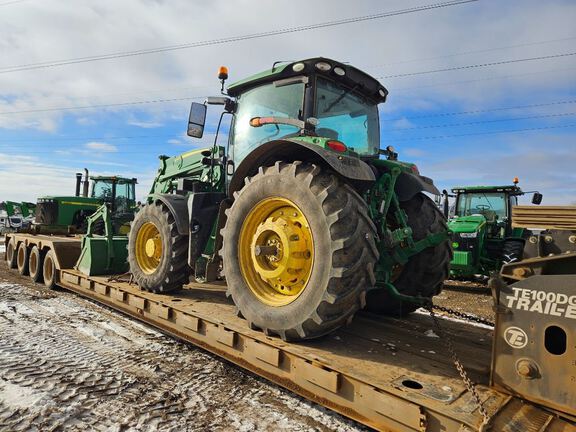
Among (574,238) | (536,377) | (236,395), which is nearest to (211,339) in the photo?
(236,395)

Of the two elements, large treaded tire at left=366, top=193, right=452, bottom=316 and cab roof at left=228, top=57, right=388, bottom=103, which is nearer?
cab roof at left=228, top=57, right=388, bottom=103

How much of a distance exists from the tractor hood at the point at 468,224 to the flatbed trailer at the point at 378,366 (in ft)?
19.4

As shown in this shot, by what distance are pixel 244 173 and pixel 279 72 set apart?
1055 mm

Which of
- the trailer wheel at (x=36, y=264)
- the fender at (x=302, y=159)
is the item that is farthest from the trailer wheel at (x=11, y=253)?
the fender at (x=302, y=159)

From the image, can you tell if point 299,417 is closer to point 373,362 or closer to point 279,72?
point 373,362

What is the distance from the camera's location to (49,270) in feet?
24.0

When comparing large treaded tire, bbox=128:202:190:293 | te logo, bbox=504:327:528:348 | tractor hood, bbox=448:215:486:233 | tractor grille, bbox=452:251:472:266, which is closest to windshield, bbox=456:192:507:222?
tractor hood, bbox=448:215:486:233

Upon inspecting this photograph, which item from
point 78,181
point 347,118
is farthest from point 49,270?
point 78,181

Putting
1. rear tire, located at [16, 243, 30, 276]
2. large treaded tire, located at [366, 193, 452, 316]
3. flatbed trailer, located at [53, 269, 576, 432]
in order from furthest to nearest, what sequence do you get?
rear tire, located at [16, 243, 30, 276] < large treaded tire, located at [366, 193, 452, 316] < flatbed trailer, located at [53, 269, 576, 432]

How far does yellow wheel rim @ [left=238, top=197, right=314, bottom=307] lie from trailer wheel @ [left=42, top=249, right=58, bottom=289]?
5.12m

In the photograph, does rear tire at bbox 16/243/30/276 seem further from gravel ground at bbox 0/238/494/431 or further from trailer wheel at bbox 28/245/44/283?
gravel ground at bbox 0/238/494/431

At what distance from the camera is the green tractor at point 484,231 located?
9406 millimetres

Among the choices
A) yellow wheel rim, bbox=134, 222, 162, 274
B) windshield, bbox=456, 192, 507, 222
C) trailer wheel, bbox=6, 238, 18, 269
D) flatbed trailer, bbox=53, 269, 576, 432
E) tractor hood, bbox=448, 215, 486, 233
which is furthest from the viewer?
windshield, bbox=456, 192, 507, 222

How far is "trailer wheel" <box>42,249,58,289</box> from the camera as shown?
22.8 feet
